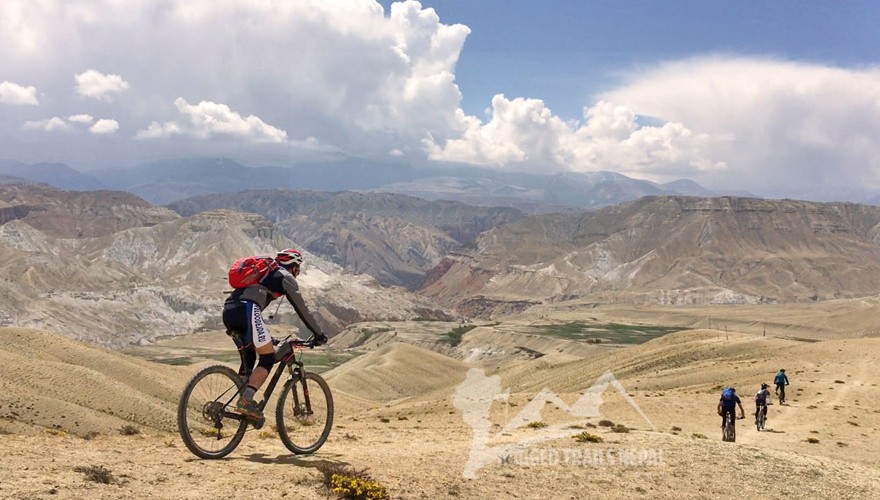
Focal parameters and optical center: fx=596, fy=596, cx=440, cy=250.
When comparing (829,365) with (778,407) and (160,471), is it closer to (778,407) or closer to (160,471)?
(778,407)

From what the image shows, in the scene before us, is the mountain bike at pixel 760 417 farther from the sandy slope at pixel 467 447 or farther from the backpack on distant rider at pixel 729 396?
the backpack on distant rider at pixel 729 396

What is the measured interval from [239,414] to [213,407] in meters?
0.48

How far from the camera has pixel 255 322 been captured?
35.3 feet

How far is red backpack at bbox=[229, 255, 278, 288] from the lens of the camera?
10.7 m

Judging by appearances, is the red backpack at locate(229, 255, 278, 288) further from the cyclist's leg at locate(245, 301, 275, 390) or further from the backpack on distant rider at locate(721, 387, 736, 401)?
the backpack on distant rider at locate(721, 387, 736, 401)

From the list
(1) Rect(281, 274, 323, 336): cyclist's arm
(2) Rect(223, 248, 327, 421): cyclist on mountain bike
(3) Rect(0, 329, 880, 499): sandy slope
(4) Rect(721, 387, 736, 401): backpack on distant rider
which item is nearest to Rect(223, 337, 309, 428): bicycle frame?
(2) Rect(223, 248, 327, 421): cyclist on mountain bike

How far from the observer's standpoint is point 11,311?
17450cm

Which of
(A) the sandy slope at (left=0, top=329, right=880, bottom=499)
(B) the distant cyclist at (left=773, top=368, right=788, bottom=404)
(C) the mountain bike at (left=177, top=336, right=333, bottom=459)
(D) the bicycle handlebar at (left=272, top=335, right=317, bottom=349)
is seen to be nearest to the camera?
(A) the sandy slope at (left=0, top=329, right=880, bottom=499)

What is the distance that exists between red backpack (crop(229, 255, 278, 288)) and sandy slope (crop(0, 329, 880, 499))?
3214 mm

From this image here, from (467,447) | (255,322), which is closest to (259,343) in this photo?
(255,322)

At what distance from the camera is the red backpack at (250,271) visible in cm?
1070

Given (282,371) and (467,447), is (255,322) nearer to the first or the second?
(282,371)

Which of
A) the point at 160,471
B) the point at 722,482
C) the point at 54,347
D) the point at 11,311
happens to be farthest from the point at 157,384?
the point at 11,311

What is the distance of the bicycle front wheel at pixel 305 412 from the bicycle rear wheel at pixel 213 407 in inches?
34.6
